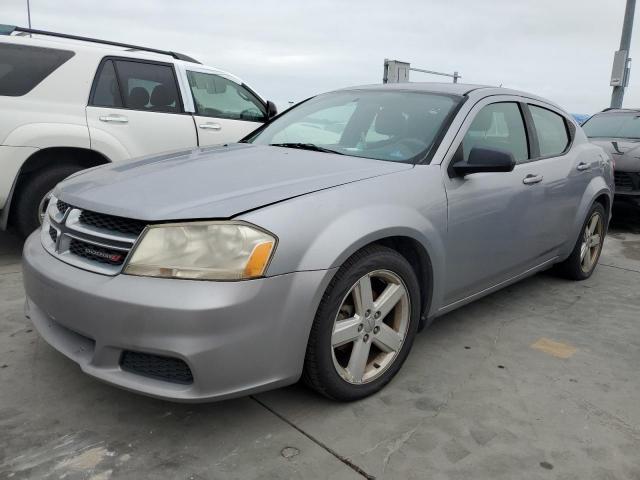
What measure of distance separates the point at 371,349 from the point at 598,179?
278cm

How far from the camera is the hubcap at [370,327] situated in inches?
96.2

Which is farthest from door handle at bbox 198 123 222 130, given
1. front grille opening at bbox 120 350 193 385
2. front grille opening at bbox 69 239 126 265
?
front grille opening at bbox 120 350 193 385

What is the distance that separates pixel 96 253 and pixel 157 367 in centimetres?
52

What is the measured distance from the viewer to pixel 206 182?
2422 millimetres

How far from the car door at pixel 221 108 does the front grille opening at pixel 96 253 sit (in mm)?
3152

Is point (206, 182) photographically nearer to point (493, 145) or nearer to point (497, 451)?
point (497, 451)

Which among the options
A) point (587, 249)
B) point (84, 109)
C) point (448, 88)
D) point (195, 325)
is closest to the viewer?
point (195, 325)

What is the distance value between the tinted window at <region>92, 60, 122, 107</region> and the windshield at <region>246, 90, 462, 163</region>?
187 centimetres

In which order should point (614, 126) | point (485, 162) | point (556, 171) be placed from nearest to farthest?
point (485, 162)
point (556, 171)
point (614, 126)

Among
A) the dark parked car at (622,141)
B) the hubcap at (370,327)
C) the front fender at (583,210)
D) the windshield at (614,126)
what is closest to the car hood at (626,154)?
the dark parked car at (622,141)

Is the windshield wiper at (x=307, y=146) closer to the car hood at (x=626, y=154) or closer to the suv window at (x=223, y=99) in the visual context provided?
the suv window at (x=223, y=99)

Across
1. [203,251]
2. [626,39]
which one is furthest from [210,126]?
[626,39]

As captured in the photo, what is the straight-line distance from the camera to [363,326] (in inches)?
98.7

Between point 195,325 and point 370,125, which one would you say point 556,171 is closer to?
point 370,125
